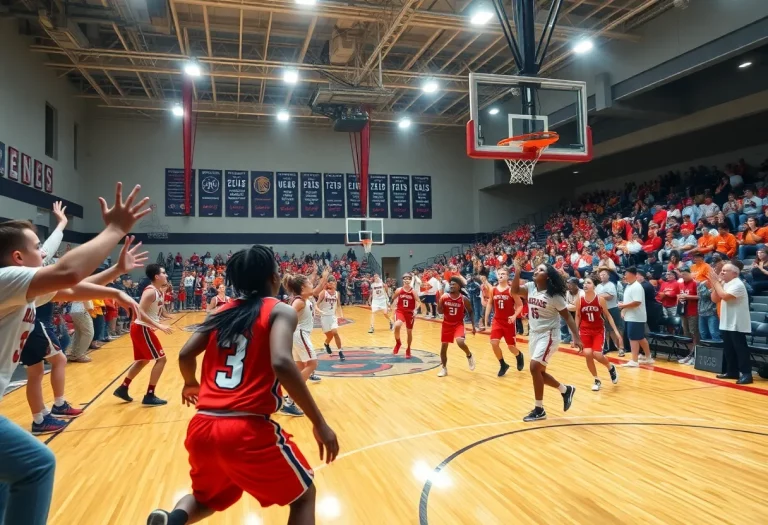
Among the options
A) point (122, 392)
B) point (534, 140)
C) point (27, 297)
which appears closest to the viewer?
point (27, 297)

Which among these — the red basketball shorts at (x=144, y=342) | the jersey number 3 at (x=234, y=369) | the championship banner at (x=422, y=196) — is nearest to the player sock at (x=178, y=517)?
the jersey number 3 at (x=234, y=369)

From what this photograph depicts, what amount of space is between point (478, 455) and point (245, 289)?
3199mm

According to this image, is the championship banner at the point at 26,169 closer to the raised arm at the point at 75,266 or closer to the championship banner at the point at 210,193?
the championship banner at the point at 210,193

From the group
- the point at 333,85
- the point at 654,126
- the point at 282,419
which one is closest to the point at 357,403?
the point at 282,419

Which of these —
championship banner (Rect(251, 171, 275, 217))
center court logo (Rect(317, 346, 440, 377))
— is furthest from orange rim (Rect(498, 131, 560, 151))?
championship banner (Rect(251, 171, 275, 217))

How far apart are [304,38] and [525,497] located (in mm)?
17790

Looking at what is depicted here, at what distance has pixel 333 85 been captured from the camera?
63.1ft

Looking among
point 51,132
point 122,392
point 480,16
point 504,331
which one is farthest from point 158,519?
point 51,132

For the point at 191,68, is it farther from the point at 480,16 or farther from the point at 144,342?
the point at 144,342

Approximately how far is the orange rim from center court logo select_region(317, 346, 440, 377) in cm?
412

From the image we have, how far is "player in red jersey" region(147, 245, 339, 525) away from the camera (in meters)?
2.23

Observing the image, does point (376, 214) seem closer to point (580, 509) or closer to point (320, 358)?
point (320, 358)

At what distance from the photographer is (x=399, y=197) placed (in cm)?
2792

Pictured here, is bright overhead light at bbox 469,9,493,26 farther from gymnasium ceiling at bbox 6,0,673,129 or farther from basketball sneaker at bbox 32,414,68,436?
basketball sneaker at bbox 32,414,68,436
